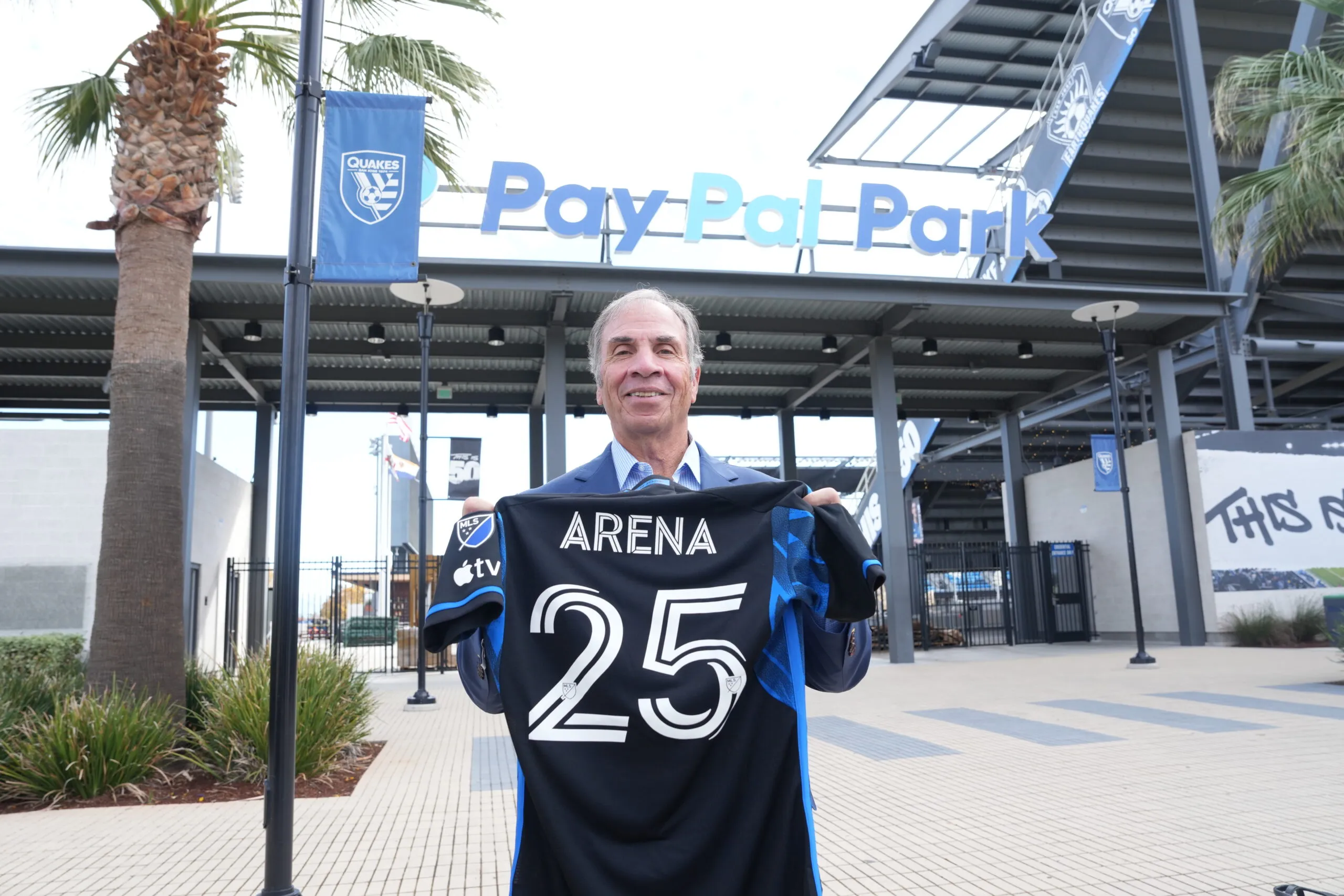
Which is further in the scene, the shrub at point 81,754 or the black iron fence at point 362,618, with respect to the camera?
the black iron fence at point 362,618

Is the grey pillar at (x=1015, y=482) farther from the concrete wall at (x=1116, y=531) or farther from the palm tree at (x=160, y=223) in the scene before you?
the palm tree at (x=160, y=223)

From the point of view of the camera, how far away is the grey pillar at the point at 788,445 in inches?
901

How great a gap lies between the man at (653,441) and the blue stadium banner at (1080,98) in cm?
1781

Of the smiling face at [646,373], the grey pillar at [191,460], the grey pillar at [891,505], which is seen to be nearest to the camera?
the smiling face at [646,373]

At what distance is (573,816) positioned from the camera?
2.21 metres

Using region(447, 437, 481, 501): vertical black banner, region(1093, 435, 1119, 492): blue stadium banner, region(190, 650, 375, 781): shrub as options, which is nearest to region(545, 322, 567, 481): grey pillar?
region(447, 437, 481, 501): vertical black banner

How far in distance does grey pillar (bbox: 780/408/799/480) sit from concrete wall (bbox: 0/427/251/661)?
1389cm

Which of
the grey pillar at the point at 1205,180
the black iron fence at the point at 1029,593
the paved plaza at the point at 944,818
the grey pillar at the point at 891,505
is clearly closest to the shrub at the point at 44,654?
the paved plaza at the point at 944,818

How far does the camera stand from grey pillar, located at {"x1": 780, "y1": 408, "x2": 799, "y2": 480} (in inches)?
901

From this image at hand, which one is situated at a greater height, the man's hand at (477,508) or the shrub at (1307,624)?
the man's hand at (477,508)

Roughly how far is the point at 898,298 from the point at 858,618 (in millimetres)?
15069

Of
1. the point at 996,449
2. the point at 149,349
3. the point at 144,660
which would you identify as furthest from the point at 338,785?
the point at 996,449

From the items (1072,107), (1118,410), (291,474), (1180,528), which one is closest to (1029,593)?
(1180,528)

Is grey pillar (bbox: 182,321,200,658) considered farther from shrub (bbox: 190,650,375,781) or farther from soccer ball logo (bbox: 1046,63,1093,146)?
soccer ball logo (bbox: 1046,63,1093,146)
